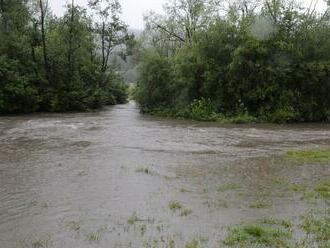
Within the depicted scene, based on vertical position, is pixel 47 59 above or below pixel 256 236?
above

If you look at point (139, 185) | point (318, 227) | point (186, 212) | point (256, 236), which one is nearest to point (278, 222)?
point (318, 227)

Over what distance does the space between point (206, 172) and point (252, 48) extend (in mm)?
14315

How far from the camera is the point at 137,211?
7242 mm

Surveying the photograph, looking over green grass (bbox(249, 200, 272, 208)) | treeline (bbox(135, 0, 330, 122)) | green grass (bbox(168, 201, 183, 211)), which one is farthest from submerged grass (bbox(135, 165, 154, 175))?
treeline (bbox(135, 0, 330, 122))

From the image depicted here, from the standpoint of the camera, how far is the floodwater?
6238 millimetres

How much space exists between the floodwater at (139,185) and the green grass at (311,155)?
56 cm

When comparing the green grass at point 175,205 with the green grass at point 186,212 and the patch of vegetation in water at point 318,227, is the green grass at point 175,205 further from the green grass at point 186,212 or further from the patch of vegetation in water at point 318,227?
the patch of vegetation in water at point 318,227

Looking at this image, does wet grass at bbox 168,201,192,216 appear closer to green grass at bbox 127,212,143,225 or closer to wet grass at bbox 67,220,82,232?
green grass at bbox 127,212,143,225

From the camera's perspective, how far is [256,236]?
589cm

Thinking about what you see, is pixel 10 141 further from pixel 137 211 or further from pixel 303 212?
pixel 303 212

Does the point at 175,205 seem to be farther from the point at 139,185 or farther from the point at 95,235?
the point at 95,235

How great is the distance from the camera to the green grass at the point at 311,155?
11.6m

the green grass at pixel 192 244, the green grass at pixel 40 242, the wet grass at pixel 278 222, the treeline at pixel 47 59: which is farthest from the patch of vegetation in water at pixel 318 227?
the treeline at pixel 47 59

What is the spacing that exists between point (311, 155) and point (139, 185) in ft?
18.9
